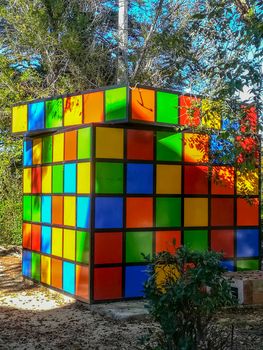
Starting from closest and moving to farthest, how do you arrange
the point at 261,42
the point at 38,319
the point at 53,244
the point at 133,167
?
the point at 261,42 → the point at 38,319 → the point at 133,167 → the point at 53,244

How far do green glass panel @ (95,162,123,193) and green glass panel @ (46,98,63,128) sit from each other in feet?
4.83

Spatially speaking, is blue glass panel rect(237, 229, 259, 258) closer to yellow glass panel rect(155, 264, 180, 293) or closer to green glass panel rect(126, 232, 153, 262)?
green glass panel rect(126, 232, 153, 262)

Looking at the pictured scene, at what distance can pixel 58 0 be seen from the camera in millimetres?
12695

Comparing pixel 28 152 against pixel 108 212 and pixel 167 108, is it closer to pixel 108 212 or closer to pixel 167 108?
pixel 108 212

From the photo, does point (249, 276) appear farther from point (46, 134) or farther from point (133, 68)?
point (133, 68)

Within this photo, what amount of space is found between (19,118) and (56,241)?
104 inches

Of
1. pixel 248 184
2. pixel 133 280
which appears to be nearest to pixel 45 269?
pixel 133 280

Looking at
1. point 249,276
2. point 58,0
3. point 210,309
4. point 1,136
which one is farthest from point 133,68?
point 210,309

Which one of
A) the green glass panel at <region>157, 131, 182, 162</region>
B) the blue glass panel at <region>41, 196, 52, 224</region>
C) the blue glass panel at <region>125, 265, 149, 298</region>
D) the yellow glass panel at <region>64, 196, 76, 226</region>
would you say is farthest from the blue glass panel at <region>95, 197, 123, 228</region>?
the blue glass panel at <region>41, 196, 52, 224</region>

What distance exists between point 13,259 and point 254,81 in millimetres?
10497

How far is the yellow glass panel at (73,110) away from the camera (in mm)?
8445

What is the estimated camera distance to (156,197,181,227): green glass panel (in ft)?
27.1

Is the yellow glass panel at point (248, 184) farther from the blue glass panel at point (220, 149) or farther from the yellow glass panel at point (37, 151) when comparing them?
the yellow glass panel at point (37, 151)

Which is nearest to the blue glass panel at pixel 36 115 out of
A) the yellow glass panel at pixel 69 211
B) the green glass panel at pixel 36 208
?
the green glass panel at pixel 36 208
